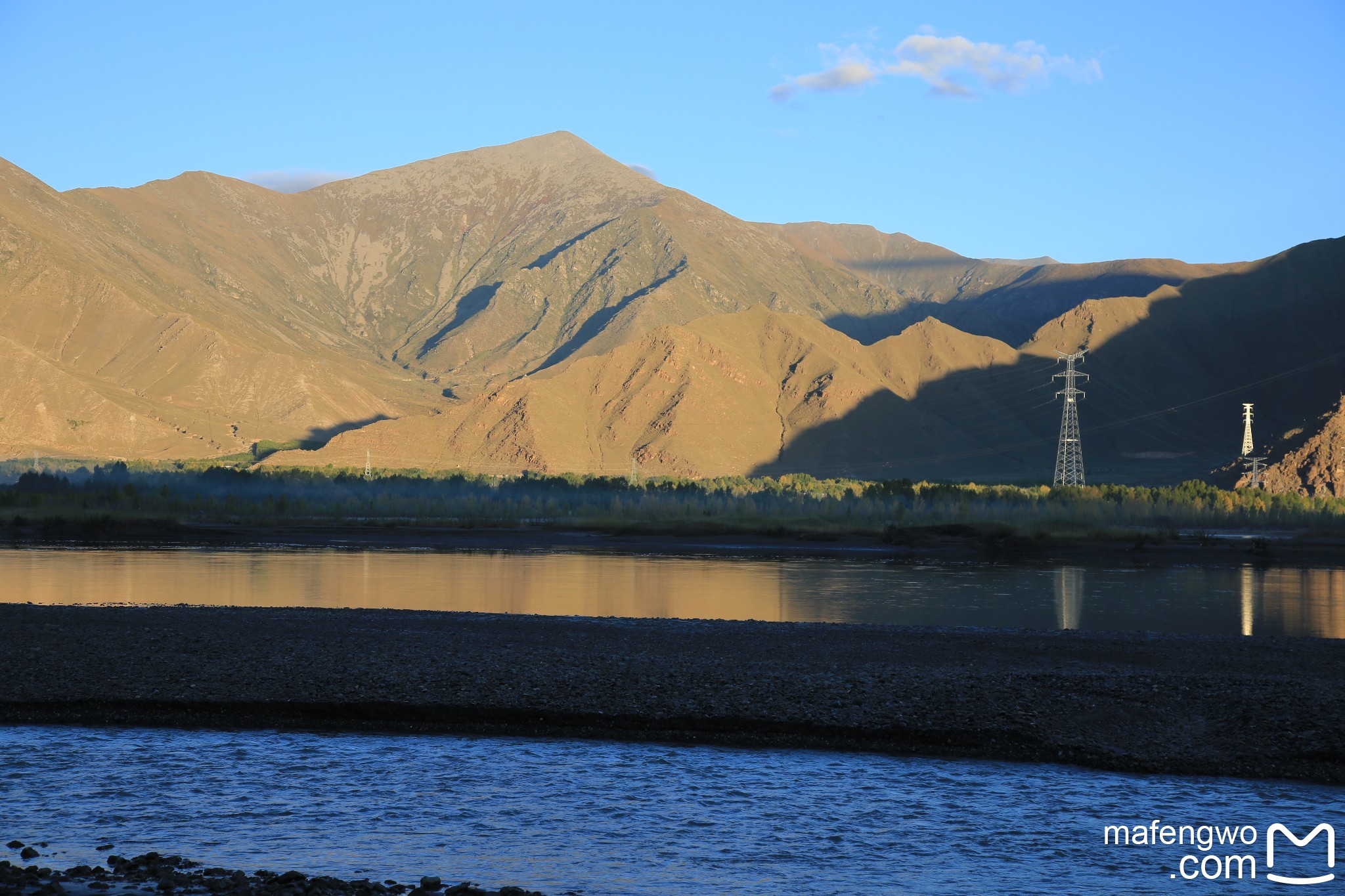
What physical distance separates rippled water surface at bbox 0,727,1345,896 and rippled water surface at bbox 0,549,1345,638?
13232 millimetres

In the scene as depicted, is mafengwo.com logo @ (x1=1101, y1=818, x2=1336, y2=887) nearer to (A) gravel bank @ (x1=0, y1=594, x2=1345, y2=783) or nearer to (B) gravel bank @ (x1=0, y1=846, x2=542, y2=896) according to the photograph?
(A) gravel bank @ (x1=0, y1=594, x2=1345, y2=783)

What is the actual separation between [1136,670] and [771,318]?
139 meters

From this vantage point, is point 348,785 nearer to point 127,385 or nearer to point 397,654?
point 397,654

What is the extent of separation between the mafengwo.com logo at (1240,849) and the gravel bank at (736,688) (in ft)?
6.47

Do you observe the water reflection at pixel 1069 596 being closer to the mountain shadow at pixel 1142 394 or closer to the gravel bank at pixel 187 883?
the gravel bank at pixel 187 883

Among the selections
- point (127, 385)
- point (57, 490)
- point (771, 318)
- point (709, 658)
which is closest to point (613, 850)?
point (709, 658)

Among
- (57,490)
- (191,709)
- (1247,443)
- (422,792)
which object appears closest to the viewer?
(422,792)

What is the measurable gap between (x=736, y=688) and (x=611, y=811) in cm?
501

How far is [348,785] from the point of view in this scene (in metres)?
11.4

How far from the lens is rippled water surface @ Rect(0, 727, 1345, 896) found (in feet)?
30.7

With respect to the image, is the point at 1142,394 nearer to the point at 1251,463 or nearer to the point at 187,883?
the point at 1251,463

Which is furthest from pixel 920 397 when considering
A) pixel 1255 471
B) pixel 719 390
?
pixel 1255 471

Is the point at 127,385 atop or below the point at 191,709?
atop

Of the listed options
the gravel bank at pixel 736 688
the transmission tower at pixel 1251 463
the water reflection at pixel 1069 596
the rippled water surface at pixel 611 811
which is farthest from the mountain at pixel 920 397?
the rippled water surface at pixel 611 811
